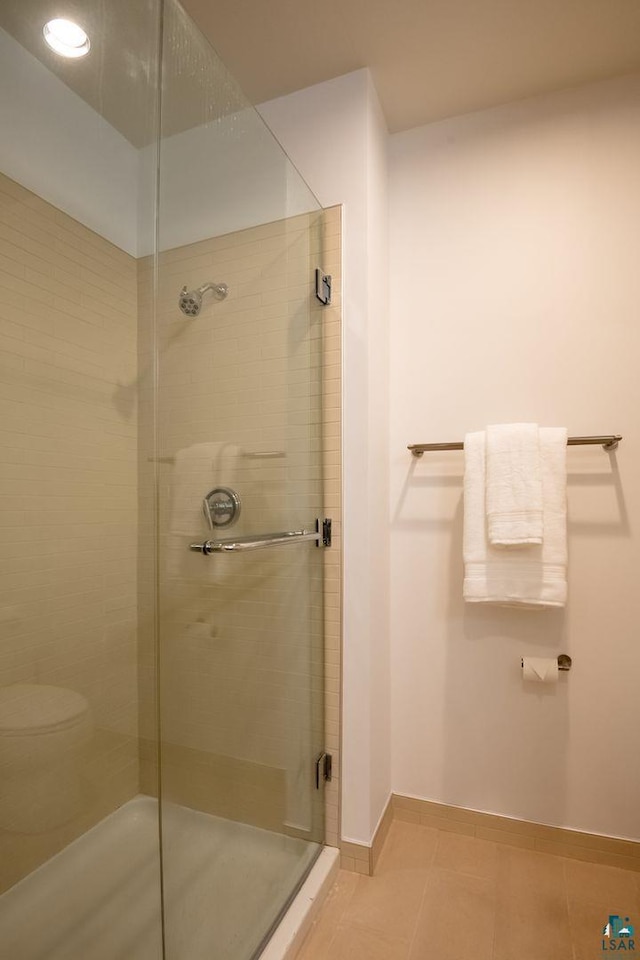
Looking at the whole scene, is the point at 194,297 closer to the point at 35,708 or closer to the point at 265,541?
the point at 265,541

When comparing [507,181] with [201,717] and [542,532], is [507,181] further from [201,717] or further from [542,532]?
[201,717]

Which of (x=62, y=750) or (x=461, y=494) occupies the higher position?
(x=461, y=494)

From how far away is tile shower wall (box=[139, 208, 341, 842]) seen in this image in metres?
1.07

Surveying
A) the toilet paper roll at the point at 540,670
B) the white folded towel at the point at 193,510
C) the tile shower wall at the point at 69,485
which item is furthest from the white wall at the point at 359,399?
the tile shower wall at the point at 69,485

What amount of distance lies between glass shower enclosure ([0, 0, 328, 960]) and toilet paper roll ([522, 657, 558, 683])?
36.8 inches

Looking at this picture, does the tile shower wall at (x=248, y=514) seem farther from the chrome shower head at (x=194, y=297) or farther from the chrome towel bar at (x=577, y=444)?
the chrome towel bar at (x=577, y=444)

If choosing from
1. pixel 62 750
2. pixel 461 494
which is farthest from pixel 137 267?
pixel 461 494

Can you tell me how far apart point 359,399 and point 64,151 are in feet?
3.29

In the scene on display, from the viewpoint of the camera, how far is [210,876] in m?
1.13

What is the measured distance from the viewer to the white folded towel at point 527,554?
1.62 m

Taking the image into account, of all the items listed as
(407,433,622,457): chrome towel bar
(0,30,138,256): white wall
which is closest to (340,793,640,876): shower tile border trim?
(407,433,622,457): chrome towel bar

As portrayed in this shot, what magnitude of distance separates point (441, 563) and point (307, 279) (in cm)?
107

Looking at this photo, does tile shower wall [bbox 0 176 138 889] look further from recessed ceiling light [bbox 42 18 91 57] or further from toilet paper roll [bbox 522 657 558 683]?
toilet paper roll [bbox 522 657 558 683]

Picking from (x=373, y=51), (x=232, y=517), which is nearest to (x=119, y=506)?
(x=232, y=517)
